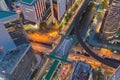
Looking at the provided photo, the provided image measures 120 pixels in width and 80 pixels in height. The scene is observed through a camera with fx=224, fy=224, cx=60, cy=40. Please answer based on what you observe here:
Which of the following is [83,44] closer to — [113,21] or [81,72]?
[113,21]

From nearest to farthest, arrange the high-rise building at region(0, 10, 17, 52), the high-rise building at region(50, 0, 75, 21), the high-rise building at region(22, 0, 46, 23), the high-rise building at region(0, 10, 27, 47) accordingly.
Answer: the high-rise building at region(0, 10, 17, 52)
the high-rise building at region(0, 10, 27, 47)
the high-rise building at region(50, 0, 75, 21)
the high-rise building at region(22, 0, 46, 23)

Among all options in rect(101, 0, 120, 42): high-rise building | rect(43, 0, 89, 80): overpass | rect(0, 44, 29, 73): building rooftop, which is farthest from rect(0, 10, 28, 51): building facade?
rect(101, 0, 120, 42): high-rise building

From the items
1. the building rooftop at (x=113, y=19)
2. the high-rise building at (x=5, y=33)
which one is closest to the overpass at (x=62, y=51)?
the building rooftop at (x=113, y=19)

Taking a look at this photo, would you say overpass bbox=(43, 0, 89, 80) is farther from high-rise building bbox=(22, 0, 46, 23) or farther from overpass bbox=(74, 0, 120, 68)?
high-rise building bbox=(22, 0, 46, 23)

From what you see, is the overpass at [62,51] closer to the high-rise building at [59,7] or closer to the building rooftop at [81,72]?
the building rooftop at [81,72]

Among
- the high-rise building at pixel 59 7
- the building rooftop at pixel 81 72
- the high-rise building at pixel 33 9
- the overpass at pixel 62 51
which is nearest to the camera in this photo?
the building rooftop at pixel 81 72

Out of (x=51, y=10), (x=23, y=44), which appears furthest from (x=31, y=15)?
(x=23, y=44)

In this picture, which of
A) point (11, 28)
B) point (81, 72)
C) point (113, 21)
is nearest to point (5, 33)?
point (11, 28)
